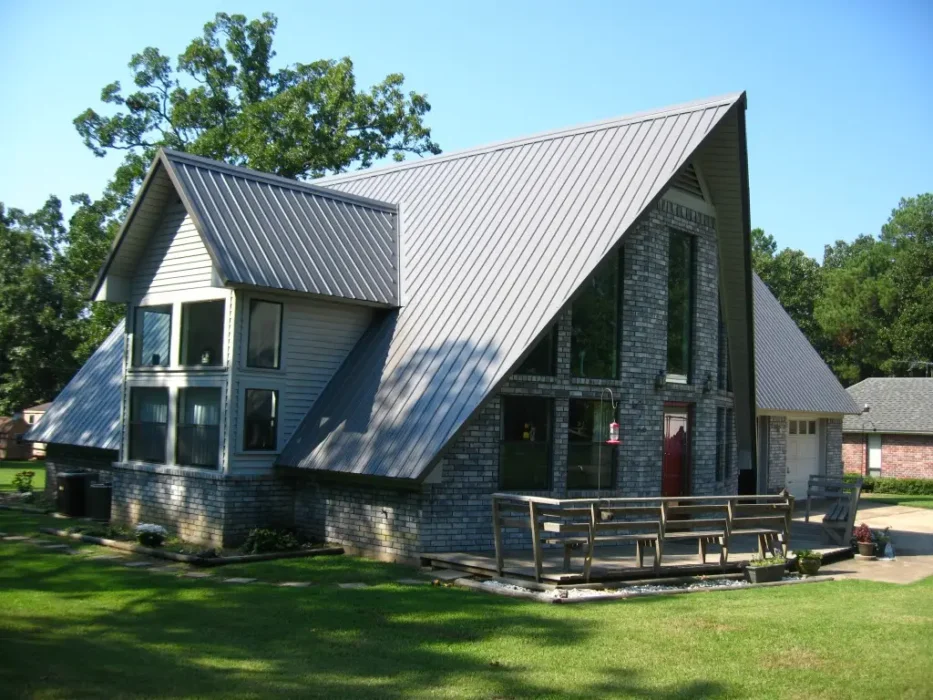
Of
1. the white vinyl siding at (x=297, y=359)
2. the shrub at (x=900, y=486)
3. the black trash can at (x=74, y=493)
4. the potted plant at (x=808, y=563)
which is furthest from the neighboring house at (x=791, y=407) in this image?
the black trash can at (x=74, y=493)

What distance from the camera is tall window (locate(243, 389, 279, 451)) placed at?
1526cm

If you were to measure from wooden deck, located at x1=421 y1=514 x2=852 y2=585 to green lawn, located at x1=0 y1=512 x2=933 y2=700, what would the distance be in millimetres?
905

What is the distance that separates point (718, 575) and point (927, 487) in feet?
87.2

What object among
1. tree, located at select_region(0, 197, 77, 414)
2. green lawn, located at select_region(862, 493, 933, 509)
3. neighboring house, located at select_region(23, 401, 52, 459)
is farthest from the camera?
tree, located at select_region(0, 197, 77, 414)

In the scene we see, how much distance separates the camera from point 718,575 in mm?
13344

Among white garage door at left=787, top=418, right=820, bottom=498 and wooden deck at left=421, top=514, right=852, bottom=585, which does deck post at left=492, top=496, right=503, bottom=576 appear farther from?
white garage door at left=787, top=418, right=820, bottom=498

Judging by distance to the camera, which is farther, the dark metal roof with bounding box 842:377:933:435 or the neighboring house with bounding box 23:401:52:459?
the neighboring house with bounding box 23:401:52:459

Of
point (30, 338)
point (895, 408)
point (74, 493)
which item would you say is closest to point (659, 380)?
point (74, 493)

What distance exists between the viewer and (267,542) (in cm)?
1442

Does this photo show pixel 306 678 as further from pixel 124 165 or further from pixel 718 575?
pixel 124 165

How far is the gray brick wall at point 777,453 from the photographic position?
89.4 feet

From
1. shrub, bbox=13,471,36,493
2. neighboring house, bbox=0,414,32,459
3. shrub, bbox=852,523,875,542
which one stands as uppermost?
neighboring house, bbox=0,414,32,459

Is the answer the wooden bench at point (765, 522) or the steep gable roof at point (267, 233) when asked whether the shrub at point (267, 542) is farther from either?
the wooden bench at point (765, 522)

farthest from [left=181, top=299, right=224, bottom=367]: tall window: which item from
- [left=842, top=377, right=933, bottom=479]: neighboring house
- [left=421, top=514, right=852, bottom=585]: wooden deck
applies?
[left=842, top=377, right=933, bottom=479]: neighboring house
